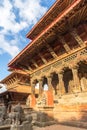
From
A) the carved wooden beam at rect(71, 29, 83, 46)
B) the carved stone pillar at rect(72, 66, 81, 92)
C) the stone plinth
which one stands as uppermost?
the carved wooden beam at rect(71, 29, 83, 46)

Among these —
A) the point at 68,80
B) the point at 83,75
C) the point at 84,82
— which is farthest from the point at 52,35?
the point at 84,82

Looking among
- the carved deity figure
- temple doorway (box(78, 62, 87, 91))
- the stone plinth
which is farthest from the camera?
temple doorway (box(78, 62, 87, 91))

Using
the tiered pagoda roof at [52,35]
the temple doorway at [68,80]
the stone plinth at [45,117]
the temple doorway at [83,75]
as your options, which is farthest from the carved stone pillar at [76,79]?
the temple doorway at [68,80]

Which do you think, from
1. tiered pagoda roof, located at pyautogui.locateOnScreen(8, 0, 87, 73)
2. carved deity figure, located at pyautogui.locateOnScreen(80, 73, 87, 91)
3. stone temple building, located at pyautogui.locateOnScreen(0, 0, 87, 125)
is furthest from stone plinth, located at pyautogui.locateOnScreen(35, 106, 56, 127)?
tiered pagoda roof, located at pyautogui.locateOnScreen(8, 0, 87, 73)

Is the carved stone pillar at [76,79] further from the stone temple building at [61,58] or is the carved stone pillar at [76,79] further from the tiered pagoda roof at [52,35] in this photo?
the tiered pagoda roof at [52,35]

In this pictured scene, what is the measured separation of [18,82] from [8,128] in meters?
9.11

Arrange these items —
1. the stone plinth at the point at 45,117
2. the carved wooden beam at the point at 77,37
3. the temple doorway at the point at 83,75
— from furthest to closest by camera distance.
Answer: the temple doorway at the point at 83,75, the carved wooden beam at the point at 77,37, the stone plinth at the point at 45,117

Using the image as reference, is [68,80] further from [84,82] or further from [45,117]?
[45,117]

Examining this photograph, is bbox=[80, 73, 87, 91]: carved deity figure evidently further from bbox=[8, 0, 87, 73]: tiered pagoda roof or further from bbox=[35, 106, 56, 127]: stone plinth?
bbox=[35, 106, 56, 127]: stone plinth

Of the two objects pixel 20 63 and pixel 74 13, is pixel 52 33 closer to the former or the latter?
pixel 74 13

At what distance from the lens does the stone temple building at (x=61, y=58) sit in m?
7.15

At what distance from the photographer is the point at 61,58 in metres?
9.63

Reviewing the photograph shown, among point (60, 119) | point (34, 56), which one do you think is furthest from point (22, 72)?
point (60, 119)

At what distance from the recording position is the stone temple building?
7148mm
